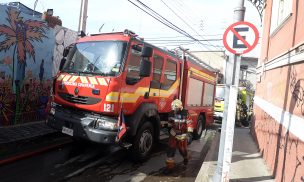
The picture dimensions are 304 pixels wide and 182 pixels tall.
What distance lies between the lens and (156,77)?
25.7ft

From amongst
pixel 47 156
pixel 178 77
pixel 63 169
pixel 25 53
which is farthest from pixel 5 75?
pixel 178 77

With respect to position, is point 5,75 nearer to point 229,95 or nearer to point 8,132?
point 8,132

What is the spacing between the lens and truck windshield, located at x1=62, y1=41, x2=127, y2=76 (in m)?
6.60

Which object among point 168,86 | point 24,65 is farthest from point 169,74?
point 24,65

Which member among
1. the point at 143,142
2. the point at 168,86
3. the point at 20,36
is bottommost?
the point at 143,142

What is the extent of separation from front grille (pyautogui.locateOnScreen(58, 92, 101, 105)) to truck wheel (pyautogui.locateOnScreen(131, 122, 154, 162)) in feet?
4.20

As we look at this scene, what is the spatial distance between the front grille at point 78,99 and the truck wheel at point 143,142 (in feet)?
4.20

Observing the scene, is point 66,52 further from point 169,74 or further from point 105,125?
point 169,74

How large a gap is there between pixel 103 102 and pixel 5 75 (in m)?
4.18

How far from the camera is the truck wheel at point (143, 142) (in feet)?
22.8

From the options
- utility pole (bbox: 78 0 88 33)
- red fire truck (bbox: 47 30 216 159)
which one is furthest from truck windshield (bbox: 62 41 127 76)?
utility pole (bbox: 78 0 88 33)

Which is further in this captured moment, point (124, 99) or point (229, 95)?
point (124, 99)

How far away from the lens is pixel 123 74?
652cm

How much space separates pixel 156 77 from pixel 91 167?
2741 mm
